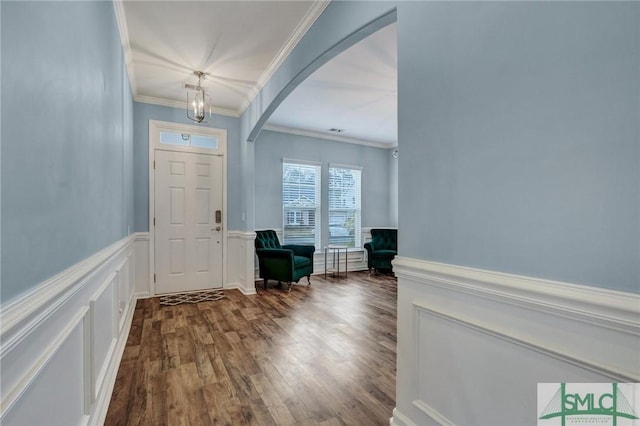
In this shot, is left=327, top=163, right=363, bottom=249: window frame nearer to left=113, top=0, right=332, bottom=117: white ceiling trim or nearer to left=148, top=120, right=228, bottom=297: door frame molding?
left=148, top=120, right=228, bottom=297: door frame molding

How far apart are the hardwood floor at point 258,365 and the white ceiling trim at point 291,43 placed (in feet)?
8.95

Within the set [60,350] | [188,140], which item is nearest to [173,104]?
[188,140]

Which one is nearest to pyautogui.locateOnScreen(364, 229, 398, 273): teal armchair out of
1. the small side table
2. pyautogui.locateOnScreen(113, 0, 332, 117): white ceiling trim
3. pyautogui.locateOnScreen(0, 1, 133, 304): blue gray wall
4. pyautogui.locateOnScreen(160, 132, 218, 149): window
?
the small side table

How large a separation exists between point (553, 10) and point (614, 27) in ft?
0.65

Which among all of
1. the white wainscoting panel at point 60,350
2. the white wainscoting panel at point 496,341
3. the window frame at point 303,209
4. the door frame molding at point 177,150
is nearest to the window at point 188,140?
the door frame molding at point 177,150

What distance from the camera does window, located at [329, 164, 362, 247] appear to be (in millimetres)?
6141

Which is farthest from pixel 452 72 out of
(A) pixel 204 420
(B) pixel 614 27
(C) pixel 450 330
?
(A) pixel 204 420

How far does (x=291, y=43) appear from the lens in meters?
2.67

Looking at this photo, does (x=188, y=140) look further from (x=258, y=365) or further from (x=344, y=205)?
(x=258, y=365)

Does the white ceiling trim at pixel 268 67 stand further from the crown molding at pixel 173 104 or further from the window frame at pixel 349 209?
the window frame at pixel 349 209

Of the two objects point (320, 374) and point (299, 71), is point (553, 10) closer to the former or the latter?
point (299, 71)

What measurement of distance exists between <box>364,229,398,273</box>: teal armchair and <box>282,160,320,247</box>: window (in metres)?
1.14

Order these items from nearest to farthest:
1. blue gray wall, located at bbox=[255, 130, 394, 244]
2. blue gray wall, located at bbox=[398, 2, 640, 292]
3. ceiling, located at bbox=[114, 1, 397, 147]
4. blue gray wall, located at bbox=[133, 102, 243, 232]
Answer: blue gray wall, located at bbox=[398, 2, 640, 292]
ceiling, located at bbox=[114, 1, 397, 147]
blue gray wall, located at bbox=[133, 102, 243, 232]
blue gray wall, located at bbox=[255, 130, 394, 244]

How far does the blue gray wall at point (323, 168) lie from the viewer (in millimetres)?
5430
